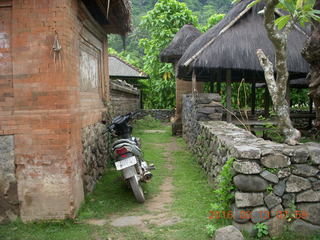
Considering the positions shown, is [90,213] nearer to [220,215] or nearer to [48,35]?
[220,215]

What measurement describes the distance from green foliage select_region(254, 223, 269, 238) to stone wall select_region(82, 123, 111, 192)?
2656 millimetres

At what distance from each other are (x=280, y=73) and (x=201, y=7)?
32.3 m

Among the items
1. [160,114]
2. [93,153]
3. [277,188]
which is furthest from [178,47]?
[277,188]

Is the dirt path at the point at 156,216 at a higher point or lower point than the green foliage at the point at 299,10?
lower

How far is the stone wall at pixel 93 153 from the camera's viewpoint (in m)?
4.97

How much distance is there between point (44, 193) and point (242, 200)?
251 centimetres

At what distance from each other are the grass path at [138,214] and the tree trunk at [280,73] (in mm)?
1566

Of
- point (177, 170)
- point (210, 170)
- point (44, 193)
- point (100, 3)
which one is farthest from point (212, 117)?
point (44, 193)

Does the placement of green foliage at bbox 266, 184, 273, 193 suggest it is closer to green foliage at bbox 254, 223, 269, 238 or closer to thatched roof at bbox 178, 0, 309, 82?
green foliage at bbox 254, 223, 269, 238

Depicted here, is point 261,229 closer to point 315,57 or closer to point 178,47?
point 315,57

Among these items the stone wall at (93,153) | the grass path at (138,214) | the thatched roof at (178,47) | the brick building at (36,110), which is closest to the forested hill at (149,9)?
the thatched roof at (178,47)

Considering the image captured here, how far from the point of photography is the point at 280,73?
415 cm

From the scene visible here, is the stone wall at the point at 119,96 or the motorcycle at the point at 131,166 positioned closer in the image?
the motorcycle at the point at 131,166

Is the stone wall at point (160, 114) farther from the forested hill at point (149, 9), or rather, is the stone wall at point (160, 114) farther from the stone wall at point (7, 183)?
the stone wall at point (7, 183)
